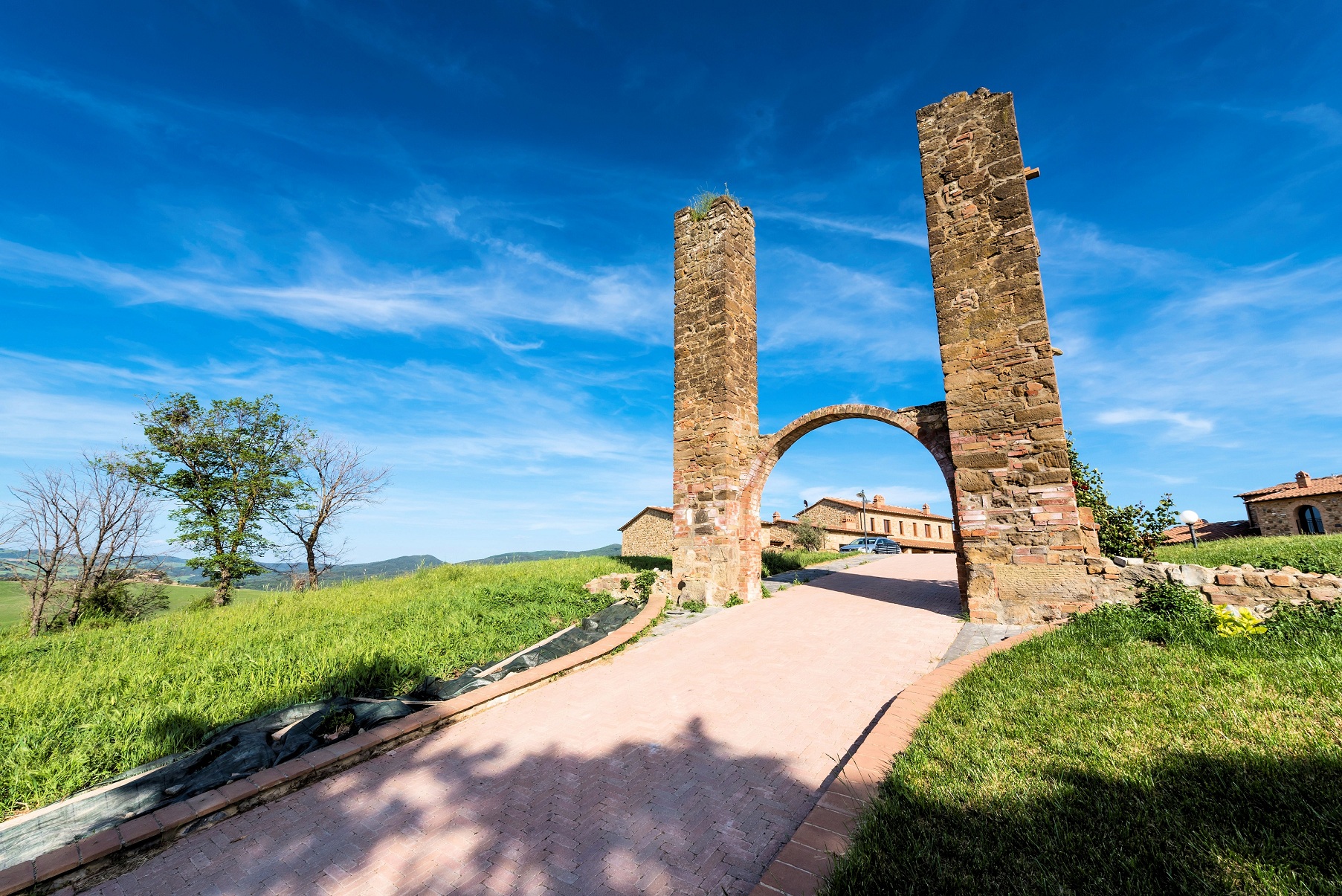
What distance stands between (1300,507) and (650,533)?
35.1m

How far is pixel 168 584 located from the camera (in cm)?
1788

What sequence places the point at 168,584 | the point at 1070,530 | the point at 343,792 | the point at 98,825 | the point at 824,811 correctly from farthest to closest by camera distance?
1. the point at 168,584
2. the point at 1070,530
3. the point at 343,792
4. the point at 98,825
5. the point at 824,811

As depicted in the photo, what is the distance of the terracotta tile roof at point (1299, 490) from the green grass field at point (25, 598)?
4314 centimetres

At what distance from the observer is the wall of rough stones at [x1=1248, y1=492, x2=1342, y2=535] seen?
84.1ft

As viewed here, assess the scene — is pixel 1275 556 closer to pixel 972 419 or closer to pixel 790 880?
pixel 972 419

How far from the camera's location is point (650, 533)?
37.2 metres

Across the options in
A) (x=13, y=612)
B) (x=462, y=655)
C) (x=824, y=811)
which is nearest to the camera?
(x=824, y=811)

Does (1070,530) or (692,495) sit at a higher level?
(692,495)

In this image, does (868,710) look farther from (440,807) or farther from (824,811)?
(440,807)

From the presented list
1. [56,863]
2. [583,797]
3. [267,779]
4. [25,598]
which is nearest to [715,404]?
[583,797]

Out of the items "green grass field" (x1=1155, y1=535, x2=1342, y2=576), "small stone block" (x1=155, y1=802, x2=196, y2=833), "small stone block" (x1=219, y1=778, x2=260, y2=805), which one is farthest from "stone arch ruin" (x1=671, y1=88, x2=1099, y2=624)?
"small stone block" (x1=155, y1=802, x2=196, y2=833)

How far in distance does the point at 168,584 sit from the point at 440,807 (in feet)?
69.5

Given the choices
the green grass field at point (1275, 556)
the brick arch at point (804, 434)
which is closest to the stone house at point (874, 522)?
the green grass field at point (1275, 556)

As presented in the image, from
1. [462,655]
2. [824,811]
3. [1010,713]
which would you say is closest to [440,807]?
[824,811]
